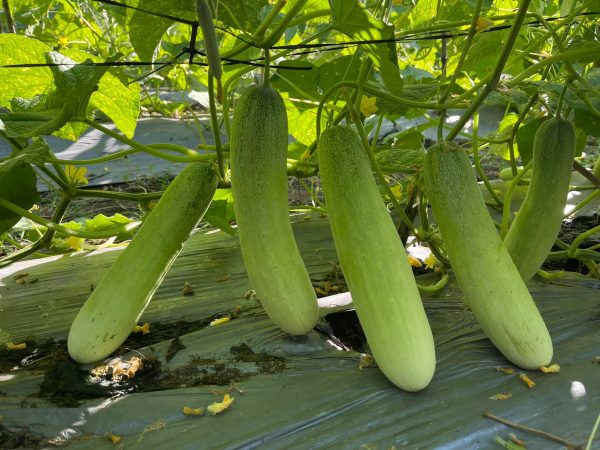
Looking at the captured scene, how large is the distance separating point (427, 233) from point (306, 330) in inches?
20.8

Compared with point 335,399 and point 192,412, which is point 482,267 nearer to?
point 335,399

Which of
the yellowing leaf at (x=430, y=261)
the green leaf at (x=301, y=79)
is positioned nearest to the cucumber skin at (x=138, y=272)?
the green leaf at (x=301, y=79)

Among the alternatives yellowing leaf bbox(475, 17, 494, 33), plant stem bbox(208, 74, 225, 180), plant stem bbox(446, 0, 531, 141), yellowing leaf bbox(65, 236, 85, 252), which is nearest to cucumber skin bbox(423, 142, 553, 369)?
plant stem bbox(446, 0, 531, 141)

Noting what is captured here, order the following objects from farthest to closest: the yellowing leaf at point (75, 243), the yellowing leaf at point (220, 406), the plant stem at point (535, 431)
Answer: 1. the yellowing leaf at point (75, 243)
2. the yellowing leaf at point (220, 406)
3. the plant stem at point (535, 431)

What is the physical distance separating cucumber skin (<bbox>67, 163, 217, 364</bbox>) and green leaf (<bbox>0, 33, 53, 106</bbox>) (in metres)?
0.51

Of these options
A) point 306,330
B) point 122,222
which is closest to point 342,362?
point 306,330

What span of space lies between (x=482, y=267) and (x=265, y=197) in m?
0.49

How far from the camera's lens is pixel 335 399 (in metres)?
1.14

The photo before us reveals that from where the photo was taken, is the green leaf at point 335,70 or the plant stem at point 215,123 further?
the green leaf at point 335,70

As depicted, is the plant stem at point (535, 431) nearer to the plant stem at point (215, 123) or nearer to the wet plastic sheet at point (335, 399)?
the wet plastic sheet at point (335, 399)

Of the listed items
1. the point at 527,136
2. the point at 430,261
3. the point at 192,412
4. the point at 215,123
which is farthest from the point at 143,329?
the point at 527,136

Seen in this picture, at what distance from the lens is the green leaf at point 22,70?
4.98ft

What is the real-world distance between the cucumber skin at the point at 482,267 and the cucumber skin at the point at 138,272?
602 mm

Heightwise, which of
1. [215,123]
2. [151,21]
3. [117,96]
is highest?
[151,21]
